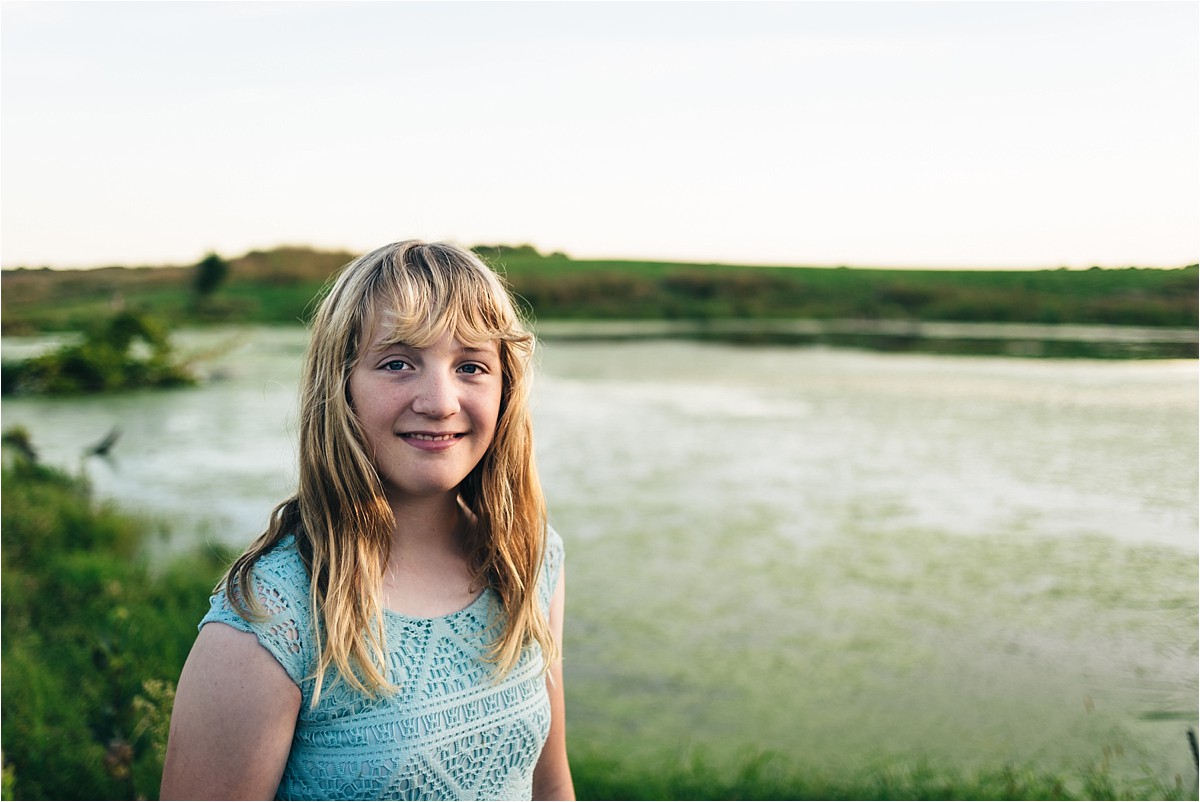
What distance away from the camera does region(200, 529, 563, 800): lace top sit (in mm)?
1302

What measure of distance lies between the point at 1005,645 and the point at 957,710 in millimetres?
879

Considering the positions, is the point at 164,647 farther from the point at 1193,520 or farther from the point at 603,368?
the point at 603,368

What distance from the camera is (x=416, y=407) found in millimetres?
1390

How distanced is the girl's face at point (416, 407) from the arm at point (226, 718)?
32 cm

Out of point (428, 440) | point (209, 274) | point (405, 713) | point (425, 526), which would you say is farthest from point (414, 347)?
point (209, 274)

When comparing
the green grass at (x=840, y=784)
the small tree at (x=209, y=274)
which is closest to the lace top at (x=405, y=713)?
the green grass at (x=840, y=784)

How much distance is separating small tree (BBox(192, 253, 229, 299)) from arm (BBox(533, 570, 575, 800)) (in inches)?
965

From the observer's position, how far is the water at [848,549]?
4.22 meters

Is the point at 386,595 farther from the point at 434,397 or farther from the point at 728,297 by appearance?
the point at 728,297

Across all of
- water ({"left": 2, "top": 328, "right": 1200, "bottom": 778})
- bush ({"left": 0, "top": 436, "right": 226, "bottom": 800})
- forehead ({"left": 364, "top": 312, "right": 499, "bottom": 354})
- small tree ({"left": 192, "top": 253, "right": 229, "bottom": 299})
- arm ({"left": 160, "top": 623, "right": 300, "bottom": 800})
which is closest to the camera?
arm ({"left": 160, "top": 623, "right": 300, "bottom": 800})

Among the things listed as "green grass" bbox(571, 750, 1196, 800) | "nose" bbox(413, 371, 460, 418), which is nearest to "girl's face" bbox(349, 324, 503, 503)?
"nose" bbox(413, 371, 460, 418)

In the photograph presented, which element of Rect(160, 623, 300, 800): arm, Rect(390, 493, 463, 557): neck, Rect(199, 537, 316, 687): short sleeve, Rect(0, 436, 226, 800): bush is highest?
Rect(390, 493, 463, 557): neck

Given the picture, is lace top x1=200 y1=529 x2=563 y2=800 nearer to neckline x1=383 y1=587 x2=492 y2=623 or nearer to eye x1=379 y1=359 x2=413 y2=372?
neckline x1=383 y1=587 x2=492 y2=623

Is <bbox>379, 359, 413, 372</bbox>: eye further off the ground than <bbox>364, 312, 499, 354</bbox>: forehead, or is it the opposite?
<bbox>364, 312, 499, 354</bbox>: forehead
